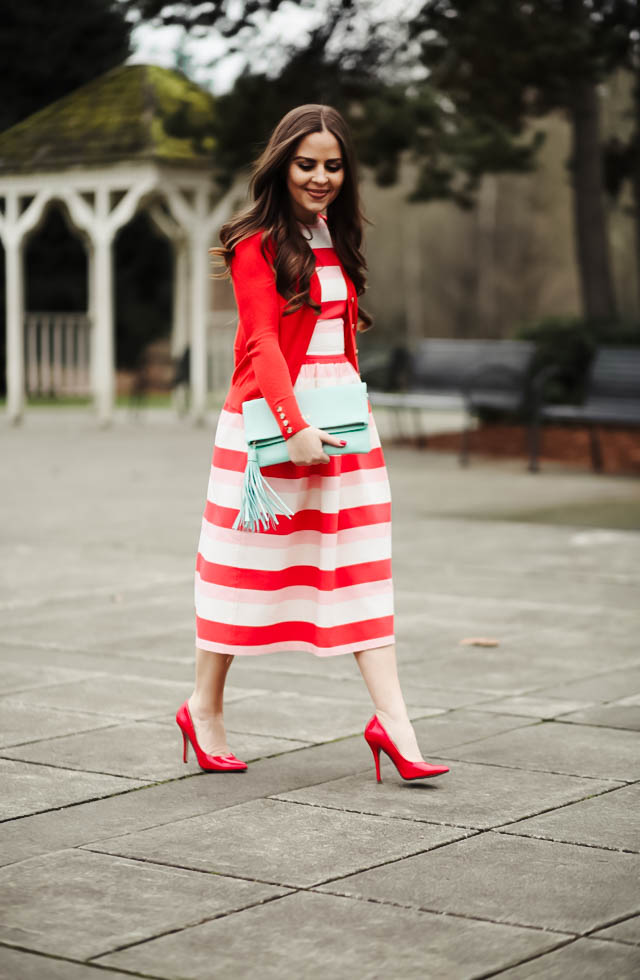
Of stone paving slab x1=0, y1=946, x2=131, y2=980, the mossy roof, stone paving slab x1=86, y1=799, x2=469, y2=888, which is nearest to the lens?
stone paving slab x1=0, y1=946, x2=131, y2=980

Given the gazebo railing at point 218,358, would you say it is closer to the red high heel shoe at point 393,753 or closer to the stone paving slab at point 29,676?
the stone paving slab at point 29,676

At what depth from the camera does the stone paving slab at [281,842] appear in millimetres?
3344

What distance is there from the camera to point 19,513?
1009 cm

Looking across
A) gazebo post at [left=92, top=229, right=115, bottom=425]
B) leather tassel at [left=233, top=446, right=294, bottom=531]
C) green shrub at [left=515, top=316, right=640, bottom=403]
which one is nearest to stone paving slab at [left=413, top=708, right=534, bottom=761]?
leather tassel at [left=233, top=446, right=294, bottom=531]

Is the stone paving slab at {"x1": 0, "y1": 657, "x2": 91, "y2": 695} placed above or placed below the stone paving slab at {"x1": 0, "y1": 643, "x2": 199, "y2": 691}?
above

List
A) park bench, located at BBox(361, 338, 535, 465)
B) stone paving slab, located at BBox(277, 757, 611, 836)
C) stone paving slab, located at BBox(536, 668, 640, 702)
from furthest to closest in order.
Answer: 1. park bench, located at BBox(361, 338, 535, 465)
2. stone paving slab, located at BBox(536, 668, 640, 702)
3. stone paving slab, located at BBox(277, 757, 611, 836)

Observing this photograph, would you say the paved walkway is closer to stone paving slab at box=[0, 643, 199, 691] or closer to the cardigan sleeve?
stone paving slab at box=[0, 643, 199, 691]

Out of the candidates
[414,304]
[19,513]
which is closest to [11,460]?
[19,513]

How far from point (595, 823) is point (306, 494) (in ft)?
3.65

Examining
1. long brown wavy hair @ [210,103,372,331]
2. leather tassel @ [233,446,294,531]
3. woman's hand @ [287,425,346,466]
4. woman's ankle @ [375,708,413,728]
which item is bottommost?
woman's ankle @ [375,708,413,728]

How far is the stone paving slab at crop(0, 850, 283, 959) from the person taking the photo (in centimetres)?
293

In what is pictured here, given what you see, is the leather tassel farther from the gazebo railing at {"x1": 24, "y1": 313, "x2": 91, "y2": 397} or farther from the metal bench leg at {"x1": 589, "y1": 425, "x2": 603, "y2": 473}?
the gazebo railing at {"x1": 24, "y1": 313, "x2": 91, "y2": 397}

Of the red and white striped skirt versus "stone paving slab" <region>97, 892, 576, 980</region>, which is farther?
the red and white striped skirt

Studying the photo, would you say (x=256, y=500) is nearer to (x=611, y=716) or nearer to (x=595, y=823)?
(x=595, y=823)
